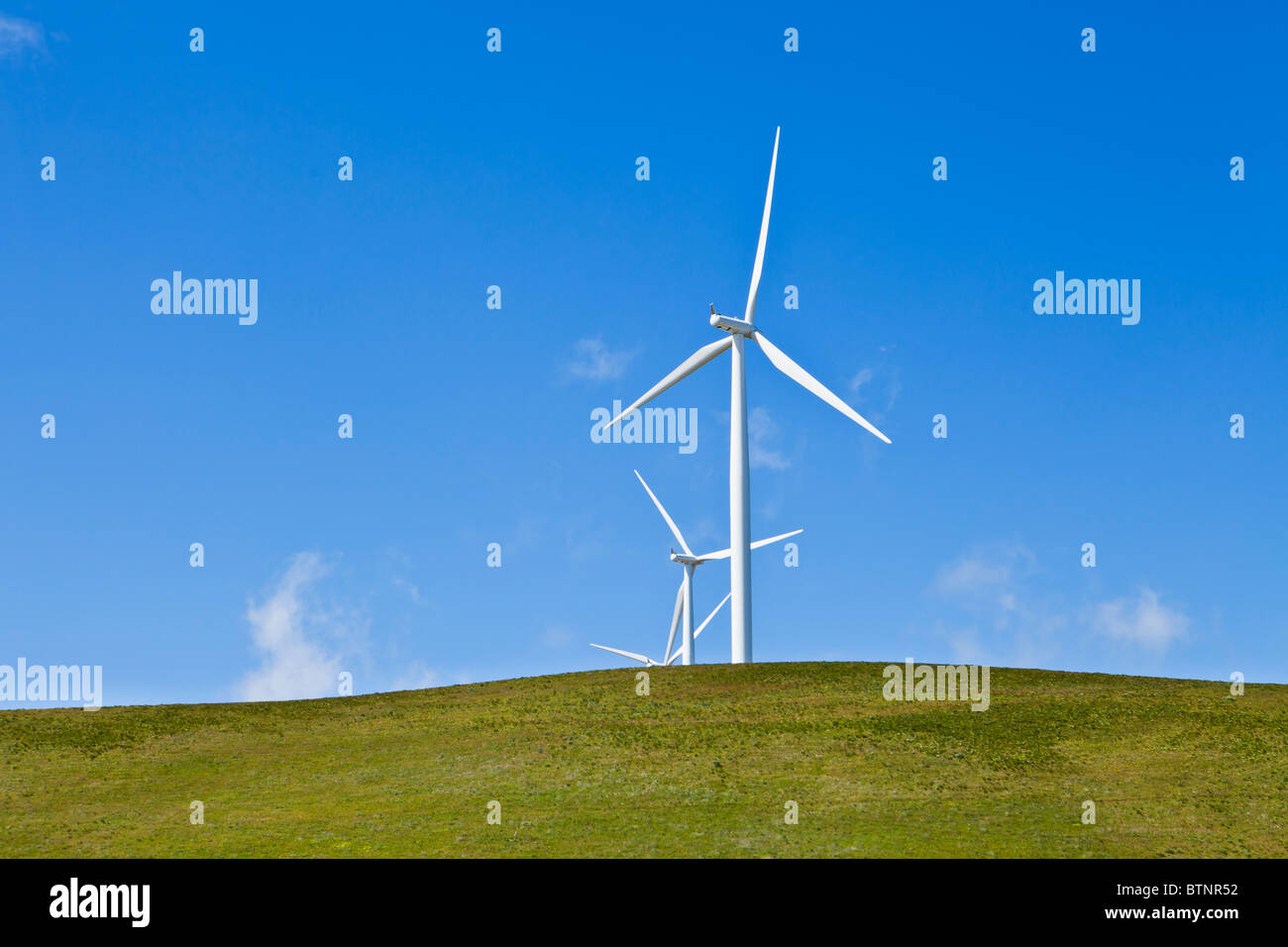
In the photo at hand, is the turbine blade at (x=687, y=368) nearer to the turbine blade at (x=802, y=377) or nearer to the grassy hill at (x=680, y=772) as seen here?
the turbine blade at (x=802, y=377)

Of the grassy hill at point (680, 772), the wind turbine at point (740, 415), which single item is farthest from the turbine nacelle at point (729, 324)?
the grassy hill at point (680, 772)

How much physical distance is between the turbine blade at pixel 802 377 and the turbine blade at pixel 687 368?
2303 mm

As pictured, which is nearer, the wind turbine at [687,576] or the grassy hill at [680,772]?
the grassy hill at [680,772]

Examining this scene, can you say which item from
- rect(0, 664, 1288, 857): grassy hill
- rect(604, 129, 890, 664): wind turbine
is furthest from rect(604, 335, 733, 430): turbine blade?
rect(0, 664, 1288, 857): grassy hill

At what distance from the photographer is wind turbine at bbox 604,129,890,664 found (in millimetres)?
66875

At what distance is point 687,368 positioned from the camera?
2923 inches

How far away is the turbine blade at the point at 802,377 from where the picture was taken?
212 ft

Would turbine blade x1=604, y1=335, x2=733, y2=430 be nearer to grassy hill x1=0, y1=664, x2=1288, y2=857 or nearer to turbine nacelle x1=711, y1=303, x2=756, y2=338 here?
turbine nacelle x1=711, y1=303, x2=756, y2=338

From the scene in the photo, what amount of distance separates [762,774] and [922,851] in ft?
33.7

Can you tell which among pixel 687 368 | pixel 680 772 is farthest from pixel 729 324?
pixel 680 772

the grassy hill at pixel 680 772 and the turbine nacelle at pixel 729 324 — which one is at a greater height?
the turbine nacelle at pixel 729 324

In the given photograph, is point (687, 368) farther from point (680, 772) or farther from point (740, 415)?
point (680, 772)

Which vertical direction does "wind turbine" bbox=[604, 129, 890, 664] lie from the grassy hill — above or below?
above

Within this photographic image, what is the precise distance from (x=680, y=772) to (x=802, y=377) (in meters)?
31.6
